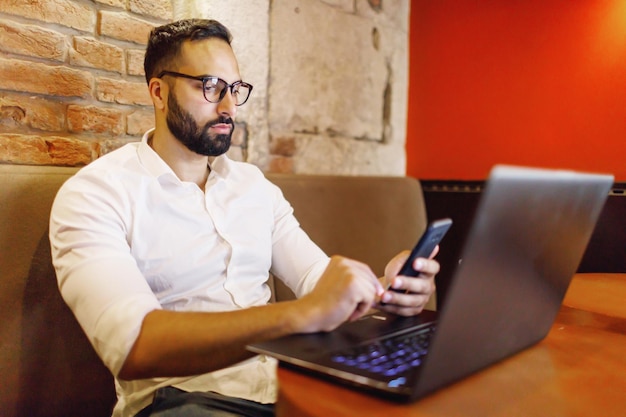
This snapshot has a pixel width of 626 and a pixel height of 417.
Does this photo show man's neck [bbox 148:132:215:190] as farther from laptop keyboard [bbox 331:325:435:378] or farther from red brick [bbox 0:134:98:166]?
laptop keyboard [bbox 331:325:435:378]

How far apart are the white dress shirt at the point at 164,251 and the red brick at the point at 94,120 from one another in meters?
0.30

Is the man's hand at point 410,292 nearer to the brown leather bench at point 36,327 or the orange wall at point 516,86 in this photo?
the brown leather bench at point 36,327

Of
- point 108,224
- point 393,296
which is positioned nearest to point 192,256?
point 108,224

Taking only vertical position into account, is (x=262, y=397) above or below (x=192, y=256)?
below

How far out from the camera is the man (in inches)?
34.3

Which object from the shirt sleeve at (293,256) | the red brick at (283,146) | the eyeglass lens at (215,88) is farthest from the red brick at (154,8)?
the shirt sleeve at (293,256)

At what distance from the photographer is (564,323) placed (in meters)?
1.10

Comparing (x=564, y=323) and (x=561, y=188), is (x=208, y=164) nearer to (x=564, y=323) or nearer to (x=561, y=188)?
(x=564, y=323)

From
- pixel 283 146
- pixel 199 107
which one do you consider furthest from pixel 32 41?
pixel 283 146

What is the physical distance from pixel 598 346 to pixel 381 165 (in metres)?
1.85

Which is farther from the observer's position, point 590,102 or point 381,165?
point 381,165

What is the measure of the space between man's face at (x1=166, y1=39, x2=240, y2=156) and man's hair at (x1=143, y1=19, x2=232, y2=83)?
2cm

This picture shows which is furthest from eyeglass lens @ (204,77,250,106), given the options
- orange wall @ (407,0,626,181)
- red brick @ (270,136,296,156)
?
orange wall @ (407,0,626,181)

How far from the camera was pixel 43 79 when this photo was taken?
153cm
